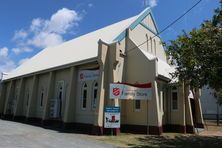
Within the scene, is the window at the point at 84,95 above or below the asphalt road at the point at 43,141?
above

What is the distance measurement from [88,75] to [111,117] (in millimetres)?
4651

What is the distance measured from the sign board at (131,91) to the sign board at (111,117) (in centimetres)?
87

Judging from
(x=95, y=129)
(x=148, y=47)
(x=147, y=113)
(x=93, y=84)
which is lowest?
(x=95, y=129)

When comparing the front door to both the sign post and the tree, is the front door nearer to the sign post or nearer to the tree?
the sign post

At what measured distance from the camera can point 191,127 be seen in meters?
21.5

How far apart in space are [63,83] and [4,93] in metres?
16.6

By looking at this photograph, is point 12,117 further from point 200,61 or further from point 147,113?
point 200,61

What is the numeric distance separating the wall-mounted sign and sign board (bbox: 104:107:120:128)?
362cm

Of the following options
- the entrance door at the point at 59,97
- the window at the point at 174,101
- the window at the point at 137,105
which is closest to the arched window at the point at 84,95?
the entrance door at the point at 59,97

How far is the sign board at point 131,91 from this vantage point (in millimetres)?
17848

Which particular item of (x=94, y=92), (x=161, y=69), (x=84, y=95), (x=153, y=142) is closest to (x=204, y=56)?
(x=153, y=142)

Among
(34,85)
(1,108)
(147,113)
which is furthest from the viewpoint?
(1,108)

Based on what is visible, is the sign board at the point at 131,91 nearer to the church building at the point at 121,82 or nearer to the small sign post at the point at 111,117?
the church building at the point at 121,82

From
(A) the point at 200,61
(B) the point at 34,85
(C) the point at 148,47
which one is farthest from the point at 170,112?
(B) the point at 34,85
